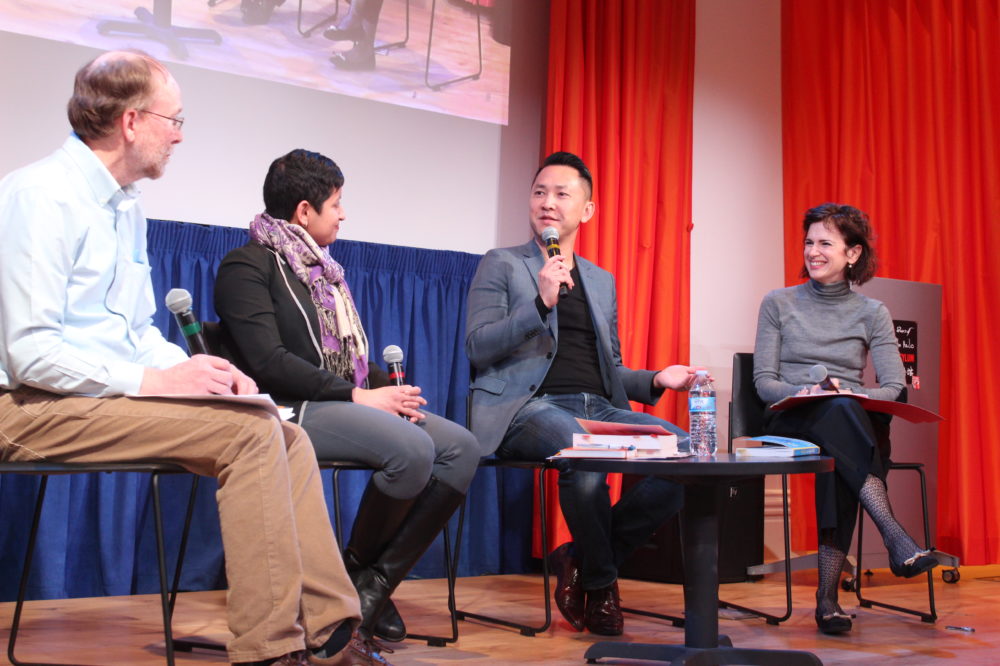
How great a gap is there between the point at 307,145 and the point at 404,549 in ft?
6.01

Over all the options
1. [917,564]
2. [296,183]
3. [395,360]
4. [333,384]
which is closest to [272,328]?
[333,384]

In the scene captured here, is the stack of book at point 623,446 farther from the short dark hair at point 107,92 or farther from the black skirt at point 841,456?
the short dark hair at point 107,92

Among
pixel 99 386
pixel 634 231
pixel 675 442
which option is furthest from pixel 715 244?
pixel 99 386

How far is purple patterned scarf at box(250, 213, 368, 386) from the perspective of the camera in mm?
2582

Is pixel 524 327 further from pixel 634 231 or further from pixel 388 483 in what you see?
pixel 634 231

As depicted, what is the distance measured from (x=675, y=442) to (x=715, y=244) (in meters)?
2.66

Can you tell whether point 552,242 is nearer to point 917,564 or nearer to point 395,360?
point 395,360

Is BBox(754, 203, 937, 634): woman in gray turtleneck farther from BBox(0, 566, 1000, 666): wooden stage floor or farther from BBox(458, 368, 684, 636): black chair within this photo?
BBox(458, 368, 684, 636): black chair

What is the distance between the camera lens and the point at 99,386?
1.81 metres

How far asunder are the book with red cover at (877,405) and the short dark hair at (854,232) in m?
0.61

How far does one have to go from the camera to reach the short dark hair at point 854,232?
11.4 feet

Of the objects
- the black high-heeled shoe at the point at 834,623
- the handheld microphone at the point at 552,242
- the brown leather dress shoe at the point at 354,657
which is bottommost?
the black high-heeled shoe at the point at 834,623

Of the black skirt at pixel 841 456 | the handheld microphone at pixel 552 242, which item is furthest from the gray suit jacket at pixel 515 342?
the black skirt at pixel 841 456

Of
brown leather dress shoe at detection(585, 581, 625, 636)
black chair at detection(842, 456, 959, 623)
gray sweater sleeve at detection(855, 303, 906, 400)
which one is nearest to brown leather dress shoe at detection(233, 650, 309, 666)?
brown leather dress shoe at detection(585, 581, 625, 636)
